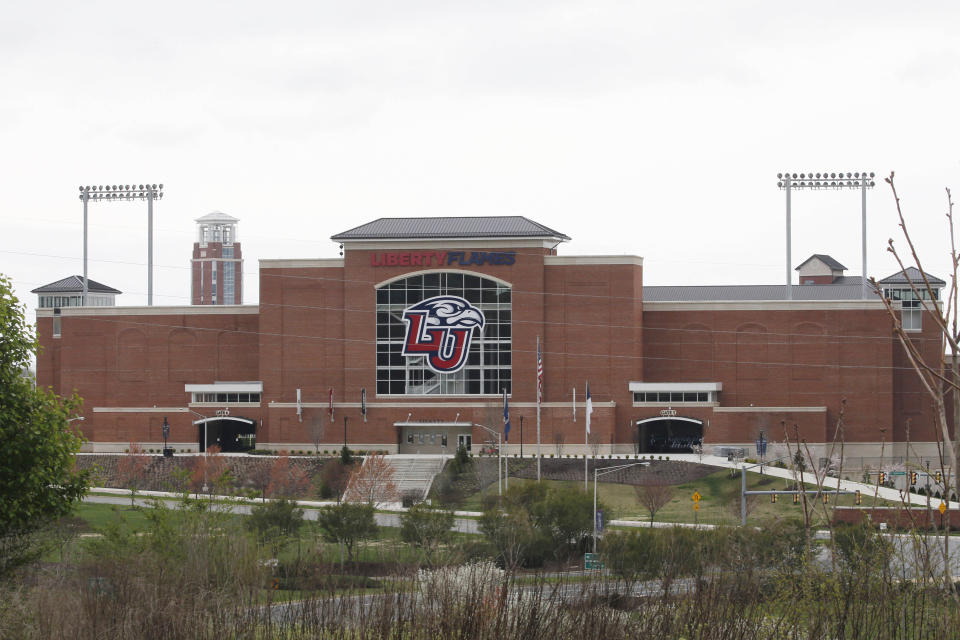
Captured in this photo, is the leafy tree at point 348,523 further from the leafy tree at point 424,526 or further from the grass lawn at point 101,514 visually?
the grass lawn at point 101,514

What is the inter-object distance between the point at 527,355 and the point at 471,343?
Answer: 3.94m

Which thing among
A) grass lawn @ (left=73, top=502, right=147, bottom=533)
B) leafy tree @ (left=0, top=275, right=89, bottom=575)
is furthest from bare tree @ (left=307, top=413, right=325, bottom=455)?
leafy tree @ (left=0, top=275, right=89, bottom=575)

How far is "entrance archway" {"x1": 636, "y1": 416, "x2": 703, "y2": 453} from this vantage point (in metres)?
81.4

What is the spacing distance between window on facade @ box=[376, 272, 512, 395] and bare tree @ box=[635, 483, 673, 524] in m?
21.3

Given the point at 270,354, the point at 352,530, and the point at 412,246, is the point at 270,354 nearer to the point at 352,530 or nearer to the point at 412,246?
the point at 412,246

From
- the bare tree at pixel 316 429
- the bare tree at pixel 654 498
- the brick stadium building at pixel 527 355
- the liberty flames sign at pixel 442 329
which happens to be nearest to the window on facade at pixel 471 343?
the brick stadium building at pixel 527 355

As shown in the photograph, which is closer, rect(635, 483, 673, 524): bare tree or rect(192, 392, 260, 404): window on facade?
rect(635, 483, 673, 524): bare tree

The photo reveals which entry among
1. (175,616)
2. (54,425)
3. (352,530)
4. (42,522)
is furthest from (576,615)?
(352,530)

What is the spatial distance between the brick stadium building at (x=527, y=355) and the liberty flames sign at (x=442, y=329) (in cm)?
10

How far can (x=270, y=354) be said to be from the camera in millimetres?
83000

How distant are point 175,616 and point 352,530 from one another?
109 feet

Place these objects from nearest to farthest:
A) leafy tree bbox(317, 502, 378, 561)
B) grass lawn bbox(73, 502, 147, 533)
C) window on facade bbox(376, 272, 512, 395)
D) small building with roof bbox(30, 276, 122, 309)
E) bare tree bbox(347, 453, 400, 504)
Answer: leafy tree bbox(317, 502, 378, 561), grass lawn bbox(73, 502, 147, 533), bare tree bbox(347, 453, 400, 504), window on facade bbox(376, 272, 512, 395), small building with roof bbox(30, 276, 122, 309)

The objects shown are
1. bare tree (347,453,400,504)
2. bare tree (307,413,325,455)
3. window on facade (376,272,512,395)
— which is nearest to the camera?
bare tree (347,453,400,504)

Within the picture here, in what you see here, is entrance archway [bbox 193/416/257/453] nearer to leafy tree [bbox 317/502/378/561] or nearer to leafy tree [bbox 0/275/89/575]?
leafy tree [bbox 317/502/378/561]
